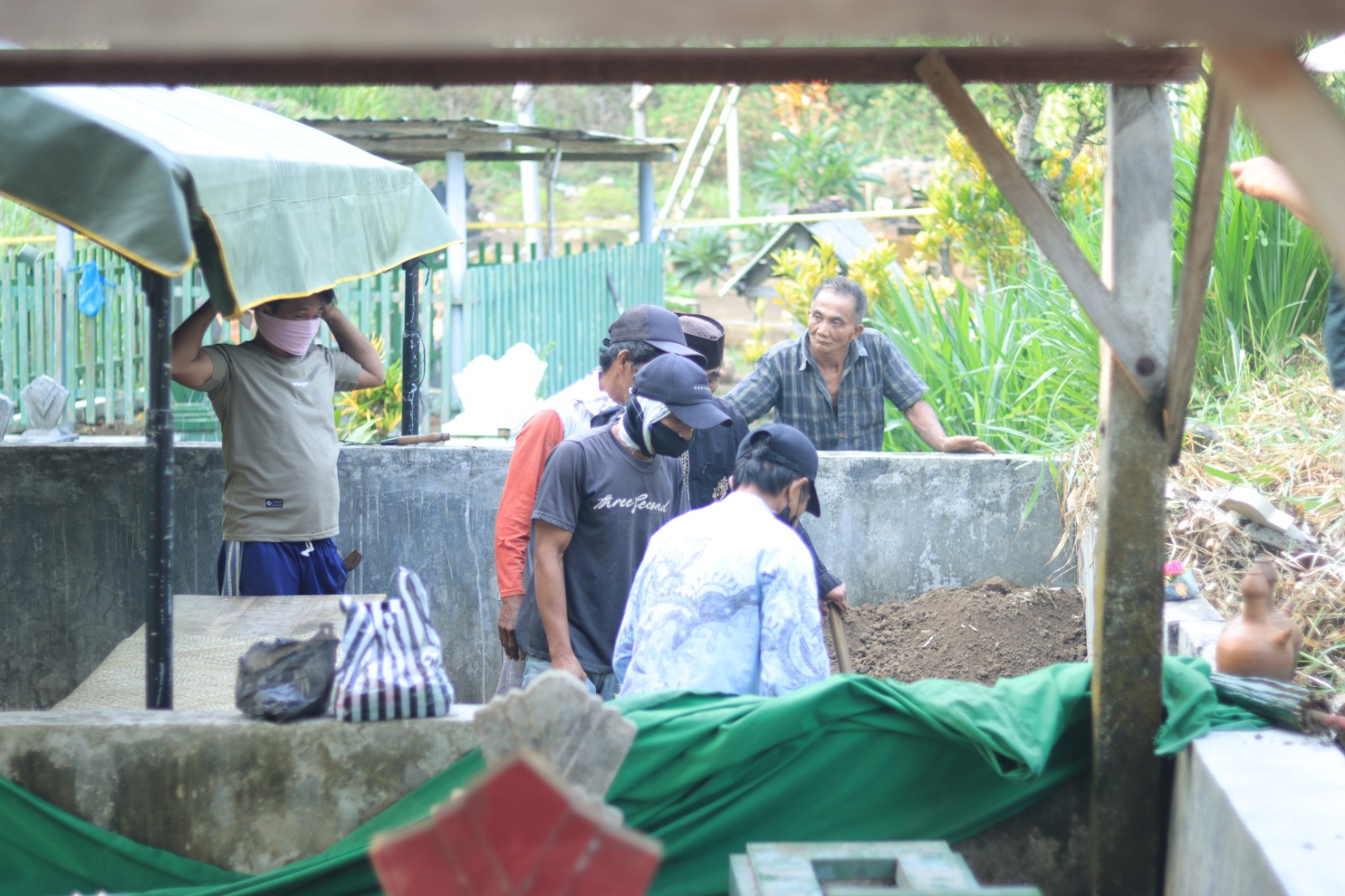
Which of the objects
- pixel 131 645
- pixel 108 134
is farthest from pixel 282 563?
pixel 108 134

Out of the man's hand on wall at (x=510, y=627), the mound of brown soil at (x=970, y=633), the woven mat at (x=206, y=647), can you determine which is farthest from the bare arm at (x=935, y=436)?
the woven mat at (x=206, y=647)

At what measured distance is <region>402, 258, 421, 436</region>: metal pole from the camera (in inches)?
260

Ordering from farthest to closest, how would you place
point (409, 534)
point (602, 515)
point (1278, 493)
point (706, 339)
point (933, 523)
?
point (409, 534) < point (933, 523) < point (706, 339) < point (1278, 493) < point (602, 515)

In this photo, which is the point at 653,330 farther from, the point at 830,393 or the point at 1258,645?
the point at 1258,645

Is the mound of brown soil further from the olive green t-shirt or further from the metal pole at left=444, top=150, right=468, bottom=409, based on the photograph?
the metal pole at left=444, top=150, right=468, bottom=409

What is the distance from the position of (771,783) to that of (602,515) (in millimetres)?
1080

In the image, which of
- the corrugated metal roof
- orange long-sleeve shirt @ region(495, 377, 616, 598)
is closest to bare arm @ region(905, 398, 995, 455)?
orange long-sleeve shirt @ region(495, 377, 616, 598)

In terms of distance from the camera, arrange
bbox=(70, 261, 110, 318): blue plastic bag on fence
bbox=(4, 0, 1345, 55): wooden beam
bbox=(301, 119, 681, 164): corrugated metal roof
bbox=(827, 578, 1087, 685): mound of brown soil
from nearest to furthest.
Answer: bbox=(4, 0, 1345, 55): wooden beam → bbox=(827, 578, 1087, 685): mound of brown soil → bbox=(70, 261, 110, 318): blue plastic bag on fence → bbox=(301, 119, 681, 164): corrugated metal roof

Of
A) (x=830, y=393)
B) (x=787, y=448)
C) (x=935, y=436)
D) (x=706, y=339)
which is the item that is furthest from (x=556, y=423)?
(x=935, y=436)

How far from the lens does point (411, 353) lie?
6641 millimetres

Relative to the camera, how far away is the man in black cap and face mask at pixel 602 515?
153 inches

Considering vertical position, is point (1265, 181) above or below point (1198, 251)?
above

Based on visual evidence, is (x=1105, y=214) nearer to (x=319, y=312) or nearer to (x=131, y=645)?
(x=319, y=312)

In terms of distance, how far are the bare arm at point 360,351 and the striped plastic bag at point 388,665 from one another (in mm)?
2164
